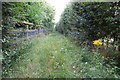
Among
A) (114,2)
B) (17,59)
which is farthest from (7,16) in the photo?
(114,2)

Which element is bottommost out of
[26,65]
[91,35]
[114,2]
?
[26,65]

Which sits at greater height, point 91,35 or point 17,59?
point 91,35

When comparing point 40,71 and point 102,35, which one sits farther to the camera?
point 102,35

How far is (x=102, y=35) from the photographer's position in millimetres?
2980

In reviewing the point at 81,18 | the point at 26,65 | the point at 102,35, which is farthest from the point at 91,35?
the point at 26,65

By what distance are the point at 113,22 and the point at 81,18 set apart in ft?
5.53

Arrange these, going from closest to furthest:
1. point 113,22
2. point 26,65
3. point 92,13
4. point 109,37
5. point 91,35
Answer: point 113,22 → point 26,65 → point 109,37 → point 92,13 → point 91,35

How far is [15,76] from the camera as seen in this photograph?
76.1 inches

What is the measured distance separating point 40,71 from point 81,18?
290cm

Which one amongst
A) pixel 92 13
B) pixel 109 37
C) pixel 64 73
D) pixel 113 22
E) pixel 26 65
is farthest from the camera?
pixel 92 13

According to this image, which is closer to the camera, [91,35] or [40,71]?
[40,71]

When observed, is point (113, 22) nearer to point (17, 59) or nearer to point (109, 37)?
point (109, 37)

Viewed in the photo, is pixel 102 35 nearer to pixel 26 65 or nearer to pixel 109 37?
pixel 109 37

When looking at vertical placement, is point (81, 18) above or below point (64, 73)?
above
